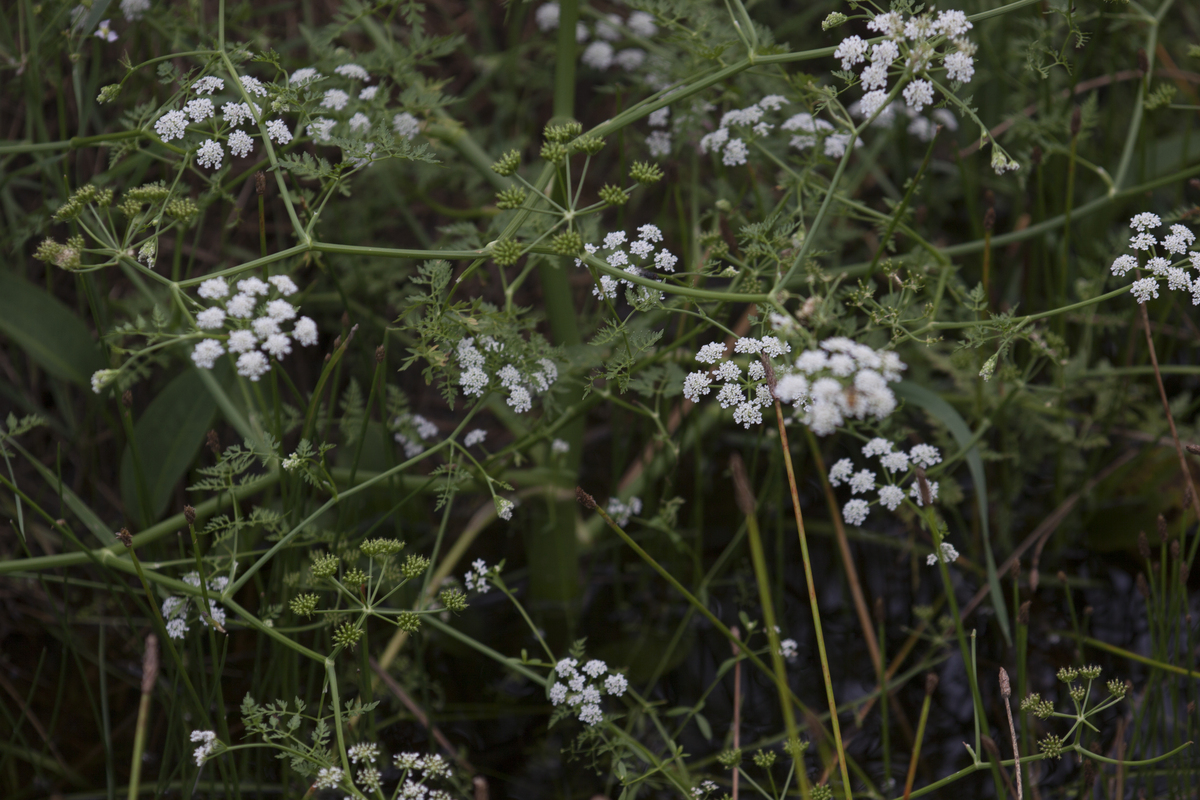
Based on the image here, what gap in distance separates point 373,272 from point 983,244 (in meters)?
1.75

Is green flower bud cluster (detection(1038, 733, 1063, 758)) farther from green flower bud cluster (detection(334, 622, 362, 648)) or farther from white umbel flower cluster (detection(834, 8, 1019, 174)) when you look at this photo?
green flower bud cluster (detection(334, 622, 362, 648))

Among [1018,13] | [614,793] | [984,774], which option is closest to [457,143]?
[614,793]

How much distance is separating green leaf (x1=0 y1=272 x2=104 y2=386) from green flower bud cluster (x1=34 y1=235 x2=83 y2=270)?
932mm

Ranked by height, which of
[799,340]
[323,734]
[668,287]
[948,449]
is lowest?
[948,449]

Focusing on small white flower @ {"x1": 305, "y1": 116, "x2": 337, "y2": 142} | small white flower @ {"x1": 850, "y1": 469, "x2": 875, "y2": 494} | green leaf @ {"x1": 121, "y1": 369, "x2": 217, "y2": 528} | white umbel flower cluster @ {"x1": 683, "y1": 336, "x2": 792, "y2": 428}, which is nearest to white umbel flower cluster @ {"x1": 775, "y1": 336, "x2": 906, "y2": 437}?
white umbel flower cluster @ {"x1": 683, "y1": 336, "x2": 792, "y2": 428}

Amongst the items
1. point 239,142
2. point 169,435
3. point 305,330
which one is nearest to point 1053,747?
point 305,330

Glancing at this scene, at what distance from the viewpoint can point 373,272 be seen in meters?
2.79

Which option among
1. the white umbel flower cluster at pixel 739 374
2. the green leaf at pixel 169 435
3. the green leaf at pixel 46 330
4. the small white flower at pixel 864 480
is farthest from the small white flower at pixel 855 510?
the green leaf at pixel 46 330

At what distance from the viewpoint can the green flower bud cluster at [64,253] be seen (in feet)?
4.86

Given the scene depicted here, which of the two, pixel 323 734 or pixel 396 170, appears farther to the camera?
pixel 396 170

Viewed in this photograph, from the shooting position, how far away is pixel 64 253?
148 centimetres

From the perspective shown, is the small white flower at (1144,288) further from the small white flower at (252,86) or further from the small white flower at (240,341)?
the small white flower at (252,86)

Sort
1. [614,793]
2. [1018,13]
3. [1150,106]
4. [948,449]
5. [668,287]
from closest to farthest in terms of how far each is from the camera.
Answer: [668,287], [1150,106], [614,793], [948,449], [1018,13]

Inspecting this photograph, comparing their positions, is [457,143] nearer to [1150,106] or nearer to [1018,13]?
[1150,106]
